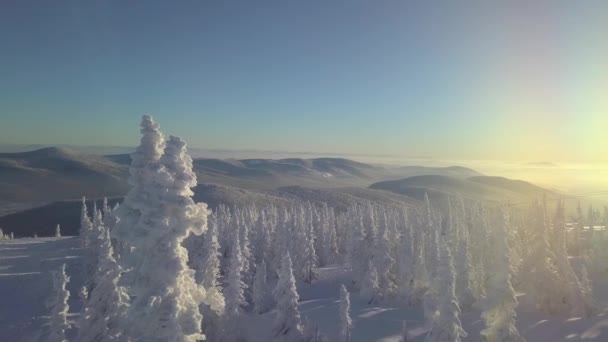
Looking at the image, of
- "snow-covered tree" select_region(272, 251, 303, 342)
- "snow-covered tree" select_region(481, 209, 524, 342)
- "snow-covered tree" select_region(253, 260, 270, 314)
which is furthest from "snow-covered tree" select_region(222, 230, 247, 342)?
"snow-covered tree" select_region(481, 209, 524, 342)

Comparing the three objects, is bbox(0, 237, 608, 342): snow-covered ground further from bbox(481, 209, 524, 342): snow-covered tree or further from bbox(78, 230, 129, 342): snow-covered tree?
bbox(78, 230, 129, 342): snow-covered tree

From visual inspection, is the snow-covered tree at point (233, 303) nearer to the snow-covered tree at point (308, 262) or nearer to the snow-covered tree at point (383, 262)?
the snow-covered tree at point (383, 262)

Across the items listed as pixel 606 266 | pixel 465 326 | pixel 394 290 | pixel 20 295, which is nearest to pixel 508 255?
pixel 465 326

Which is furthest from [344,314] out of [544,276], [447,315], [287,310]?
[544,276]

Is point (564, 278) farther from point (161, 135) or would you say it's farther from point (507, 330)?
point (161, 135)

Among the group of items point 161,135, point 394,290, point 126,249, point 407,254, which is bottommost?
point 394,290
